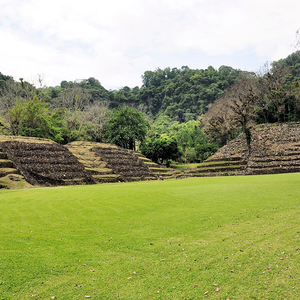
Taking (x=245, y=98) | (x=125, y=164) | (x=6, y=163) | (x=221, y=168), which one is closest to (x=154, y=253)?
(x=6, y=163)

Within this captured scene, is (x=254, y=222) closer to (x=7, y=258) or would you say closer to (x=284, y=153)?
(x=7, y=258)

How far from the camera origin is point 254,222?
335 inches

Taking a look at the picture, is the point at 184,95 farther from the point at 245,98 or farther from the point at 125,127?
the point at 245,98

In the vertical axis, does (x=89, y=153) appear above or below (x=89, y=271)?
above

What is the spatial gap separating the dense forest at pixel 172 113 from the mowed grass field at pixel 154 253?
30613mm

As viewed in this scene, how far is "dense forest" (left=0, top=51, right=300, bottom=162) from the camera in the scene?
4581cm

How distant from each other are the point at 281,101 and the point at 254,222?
46.2 meters

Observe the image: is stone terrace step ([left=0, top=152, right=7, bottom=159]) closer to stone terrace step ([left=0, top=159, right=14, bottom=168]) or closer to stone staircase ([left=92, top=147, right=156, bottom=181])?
stone terrace step ([left=0, top=159, right=14, bottom=168])

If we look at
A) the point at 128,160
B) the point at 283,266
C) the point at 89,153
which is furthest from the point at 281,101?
the point at 283,266

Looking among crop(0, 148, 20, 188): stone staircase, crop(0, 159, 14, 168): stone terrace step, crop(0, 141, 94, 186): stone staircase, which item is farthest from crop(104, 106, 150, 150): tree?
crop(0, 159, 14, 168): stone terrace step

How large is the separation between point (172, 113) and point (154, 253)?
91.2 m

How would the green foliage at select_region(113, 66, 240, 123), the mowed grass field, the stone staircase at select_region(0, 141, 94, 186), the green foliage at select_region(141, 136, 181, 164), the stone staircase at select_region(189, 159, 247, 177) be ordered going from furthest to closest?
the green foliage at select_region(113, 66, 240, 123) < the green foliage at select_region(141, 136, 181, 164) < the stone staircase at select_region(189, 159, 247, 177) < the stone staircase at select_region(0, 141, 94, 186) < the mowed grass field

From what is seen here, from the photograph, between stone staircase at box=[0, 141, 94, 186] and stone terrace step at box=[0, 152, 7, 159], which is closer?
stone staircase at box=[0, 141, 94, 186]

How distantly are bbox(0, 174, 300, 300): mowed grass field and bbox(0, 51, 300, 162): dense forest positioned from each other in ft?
100
